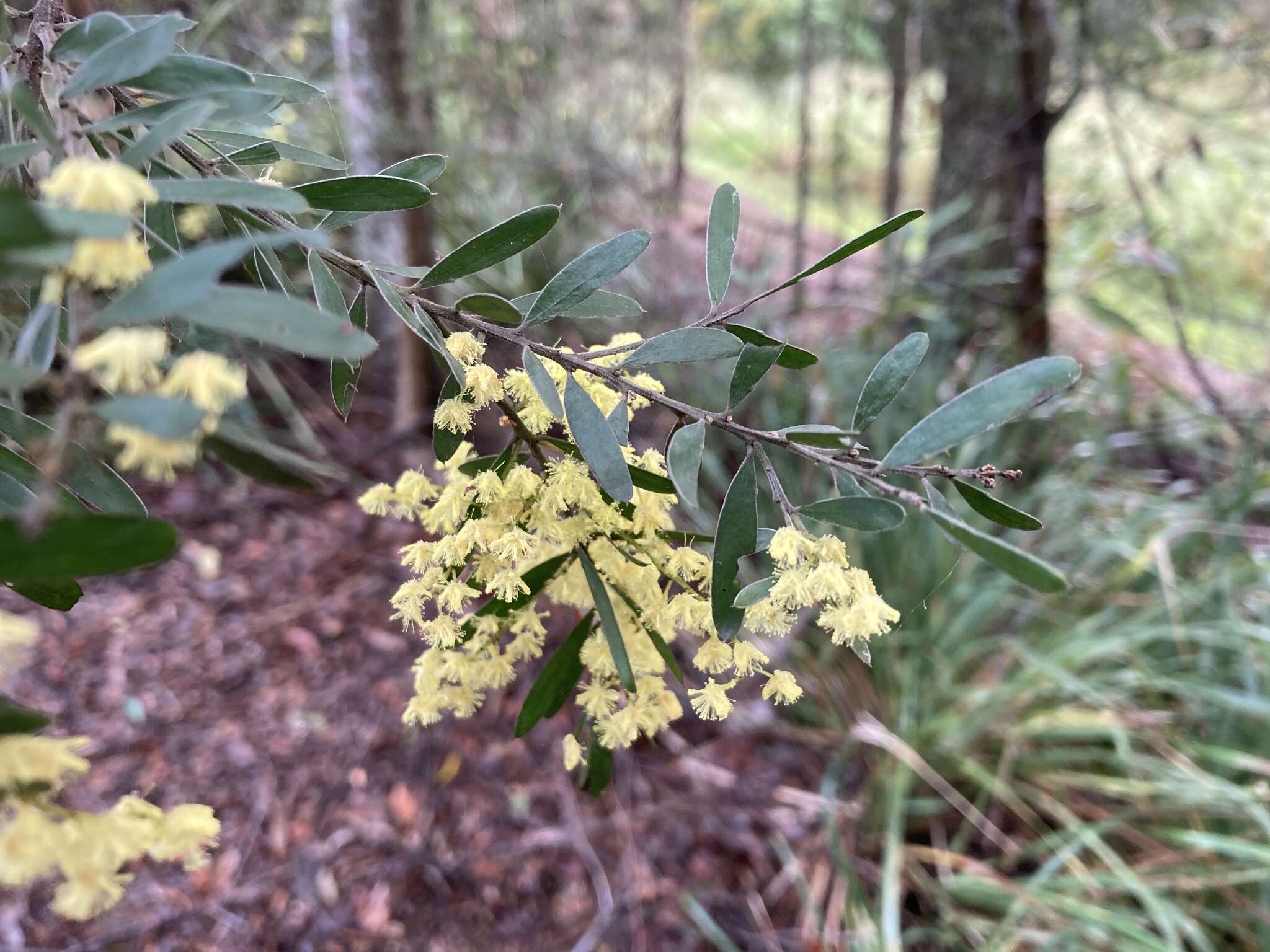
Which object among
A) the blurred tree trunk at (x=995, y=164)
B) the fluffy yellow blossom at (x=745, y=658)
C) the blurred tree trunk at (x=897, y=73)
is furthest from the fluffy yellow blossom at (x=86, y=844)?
the blurred tree trunk at (x=897, y=73)

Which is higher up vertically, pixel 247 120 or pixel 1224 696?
pixel 247 120

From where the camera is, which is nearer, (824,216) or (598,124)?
(598,124)

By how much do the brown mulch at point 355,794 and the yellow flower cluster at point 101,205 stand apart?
1.02 metres

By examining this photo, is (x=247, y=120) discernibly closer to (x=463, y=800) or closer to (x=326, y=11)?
(x=463, y=800)

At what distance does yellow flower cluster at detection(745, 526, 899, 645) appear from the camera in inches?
12.1

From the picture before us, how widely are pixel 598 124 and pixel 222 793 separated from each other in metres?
1.80

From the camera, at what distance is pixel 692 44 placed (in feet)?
8.29

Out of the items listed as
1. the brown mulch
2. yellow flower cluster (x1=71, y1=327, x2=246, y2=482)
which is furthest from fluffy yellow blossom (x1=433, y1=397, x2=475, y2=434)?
the brown mulch

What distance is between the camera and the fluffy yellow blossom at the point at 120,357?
0.62ft

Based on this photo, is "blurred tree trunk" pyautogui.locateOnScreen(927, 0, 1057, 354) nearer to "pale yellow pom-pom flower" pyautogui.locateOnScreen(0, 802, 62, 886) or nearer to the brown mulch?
the brown mulch

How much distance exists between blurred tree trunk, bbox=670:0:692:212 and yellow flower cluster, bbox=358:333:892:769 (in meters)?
1.72

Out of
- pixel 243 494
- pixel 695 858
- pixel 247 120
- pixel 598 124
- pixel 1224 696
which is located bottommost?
pixel 695 858

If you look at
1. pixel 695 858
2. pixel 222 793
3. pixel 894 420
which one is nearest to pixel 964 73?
pixel 894 420

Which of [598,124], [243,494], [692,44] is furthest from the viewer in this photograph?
[692,44]
